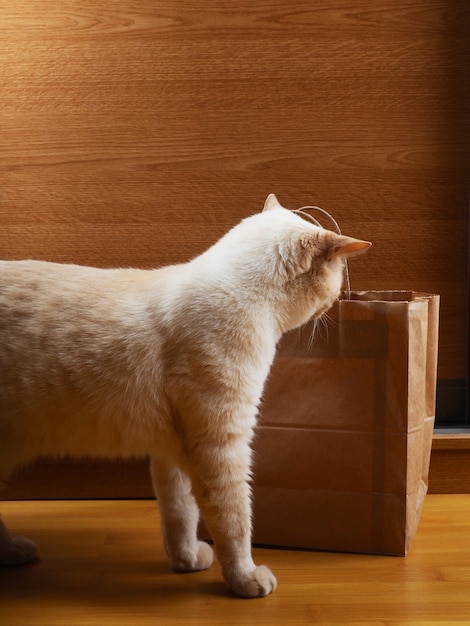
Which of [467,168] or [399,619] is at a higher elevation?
[467,168]

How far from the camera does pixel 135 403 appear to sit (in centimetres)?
114

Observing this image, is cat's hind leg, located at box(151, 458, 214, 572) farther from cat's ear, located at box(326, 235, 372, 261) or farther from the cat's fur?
cat's ear, located at box(326, 235, 372, 261)

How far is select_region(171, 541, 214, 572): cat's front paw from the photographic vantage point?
1.26 meters

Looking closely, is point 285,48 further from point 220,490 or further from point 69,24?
point 220,490

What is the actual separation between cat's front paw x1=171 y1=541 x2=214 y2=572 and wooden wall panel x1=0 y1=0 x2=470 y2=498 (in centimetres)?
66

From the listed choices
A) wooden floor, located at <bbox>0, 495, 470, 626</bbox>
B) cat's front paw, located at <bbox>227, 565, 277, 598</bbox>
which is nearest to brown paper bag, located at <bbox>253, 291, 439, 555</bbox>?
wooden floor, located at <bbox>0, 495, 470, 626</bbox>

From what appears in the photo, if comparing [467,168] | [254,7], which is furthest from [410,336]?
[254,7]

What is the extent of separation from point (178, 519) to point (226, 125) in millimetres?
846

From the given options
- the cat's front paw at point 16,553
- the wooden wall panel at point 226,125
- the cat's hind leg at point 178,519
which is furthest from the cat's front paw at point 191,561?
the wooden wall panel at point 226,125

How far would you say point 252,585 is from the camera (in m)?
1.14

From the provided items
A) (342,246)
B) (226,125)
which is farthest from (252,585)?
(226,125)

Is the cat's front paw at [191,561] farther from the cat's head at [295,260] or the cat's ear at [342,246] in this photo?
the cat's ear at [342,246]

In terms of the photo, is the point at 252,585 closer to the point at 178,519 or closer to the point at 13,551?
the point at 178,519

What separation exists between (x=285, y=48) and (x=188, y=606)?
115 cm
